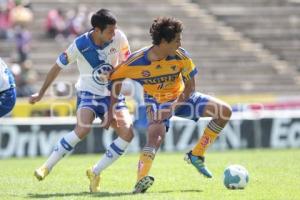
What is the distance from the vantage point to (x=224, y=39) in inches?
1117

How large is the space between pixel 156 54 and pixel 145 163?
1.33m

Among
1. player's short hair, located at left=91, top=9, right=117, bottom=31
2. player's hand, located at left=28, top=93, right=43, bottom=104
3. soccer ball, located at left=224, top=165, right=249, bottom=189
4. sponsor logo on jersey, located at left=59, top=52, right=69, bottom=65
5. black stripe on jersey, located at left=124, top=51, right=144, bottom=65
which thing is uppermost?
player's short hair, located at left=91, top=9, right=117, bottom=31

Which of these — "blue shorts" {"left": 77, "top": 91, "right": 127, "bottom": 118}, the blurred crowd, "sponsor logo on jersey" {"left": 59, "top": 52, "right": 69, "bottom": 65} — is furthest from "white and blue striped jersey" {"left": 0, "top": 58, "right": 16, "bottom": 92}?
the blurred crowd

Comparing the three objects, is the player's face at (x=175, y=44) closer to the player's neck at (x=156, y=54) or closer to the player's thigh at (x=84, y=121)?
the player's neck at (x=156, y=54)

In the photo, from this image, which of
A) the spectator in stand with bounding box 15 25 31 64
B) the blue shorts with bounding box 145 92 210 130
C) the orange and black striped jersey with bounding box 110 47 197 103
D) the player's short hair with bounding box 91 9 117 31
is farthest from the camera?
the spectator in stand with bounding box 15 25 31 64

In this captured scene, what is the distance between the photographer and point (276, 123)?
806 inches

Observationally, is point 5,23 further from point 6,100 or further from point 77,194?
point 77,194

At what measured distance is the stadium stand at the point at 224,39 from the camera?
84.6 ft

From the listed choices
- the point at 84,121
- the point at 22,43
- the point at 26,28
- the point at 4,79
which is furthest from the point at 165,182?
the point at 26,28

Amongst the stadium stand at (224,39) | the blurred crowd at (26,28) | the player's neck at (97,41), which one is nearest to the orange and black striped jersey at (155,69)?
the player's neck at (97,41)

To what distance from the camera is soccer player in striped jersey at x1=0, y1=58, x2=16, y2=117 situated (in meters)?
10.8

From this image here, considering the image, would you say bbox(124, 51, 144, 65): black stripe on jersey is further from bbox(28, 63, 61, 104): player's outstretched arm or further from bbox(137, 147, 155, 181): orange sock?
bbox(137, 147, 155, 181): orange sock

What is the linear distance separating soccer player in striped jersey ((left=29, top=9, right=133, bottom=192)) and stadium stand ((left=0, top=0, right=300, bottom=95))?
13574 mm

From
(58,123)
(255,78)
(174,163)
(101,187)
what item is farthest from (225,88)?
(101,187)
